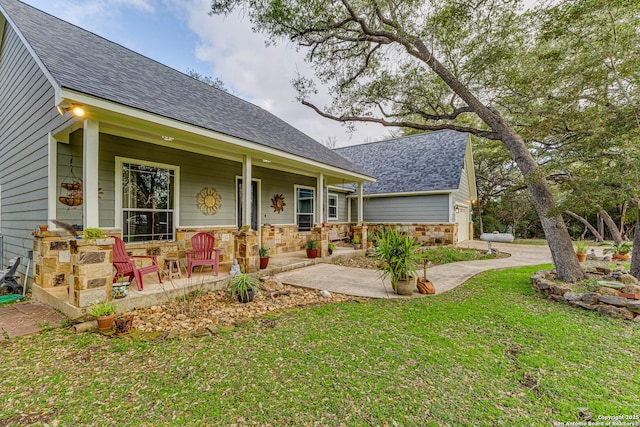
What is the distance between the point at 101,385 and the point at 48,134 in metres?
4.55

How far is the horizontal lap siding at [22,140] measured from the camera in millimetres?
4746

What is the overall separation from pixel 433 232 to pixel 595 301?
306 inches

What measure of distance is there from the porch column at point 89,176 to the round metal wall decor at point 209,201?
2.93 meters

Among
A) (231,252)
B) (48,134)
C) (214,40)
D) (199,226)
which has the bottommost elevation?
(231,252)

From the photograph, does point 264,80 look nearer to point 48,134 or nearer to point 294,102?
point 294,102

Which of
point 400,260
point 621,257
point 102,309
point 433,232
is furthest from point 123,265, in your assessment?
point 621,257

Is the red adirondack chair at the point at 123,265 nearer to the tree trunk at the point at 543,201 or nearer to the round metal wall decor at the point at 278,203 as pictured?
the round metal wall decor at the point at 278,203

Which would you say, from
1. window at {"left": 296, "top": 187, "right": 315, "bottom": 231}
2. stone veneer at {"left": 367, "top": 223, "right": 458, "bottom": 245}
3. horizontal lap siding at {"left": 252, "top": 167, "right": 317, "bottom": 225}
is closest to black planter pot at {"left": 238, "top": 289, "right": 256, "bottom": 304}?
horizontal lap siding at {"left": 252, "top": 167, "right": 317, "bottom": 225}

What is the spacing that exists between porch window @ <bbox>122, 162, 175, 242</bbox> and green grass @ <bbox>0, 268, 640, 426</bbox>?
263 cm

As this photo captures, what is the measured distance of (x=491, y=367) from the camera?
8.46 ft

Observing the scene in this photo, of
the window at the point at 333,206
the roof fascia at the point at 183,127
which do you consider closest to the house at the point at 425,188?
the window at the point at 333,206

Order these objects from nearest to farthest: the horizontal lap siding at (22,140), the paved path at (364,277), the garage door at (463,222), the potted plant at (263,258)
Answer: the horizontal lap siding at (22,140), the paved path at (364,277), the potted plant at (263,258), the garage door at (463,222)

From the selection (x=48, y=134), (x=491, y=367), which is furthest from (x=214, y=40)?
(x=491, y=367)

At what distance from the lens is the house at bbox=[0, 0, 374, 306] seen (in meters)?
3.76
